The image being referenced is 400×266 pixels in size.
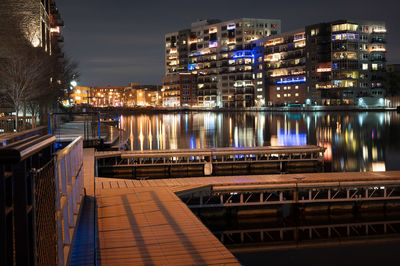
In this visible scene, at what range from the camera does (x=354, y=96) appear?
149875mm

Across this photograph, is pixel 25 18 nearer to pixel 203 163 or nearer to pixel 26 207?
pixel 203 163

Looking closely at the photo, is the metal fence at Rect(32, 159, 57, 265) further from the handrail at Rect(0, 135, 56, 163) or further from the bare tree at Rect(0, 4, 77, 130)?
the bare tree at Rect(0, 4, 77, 130)

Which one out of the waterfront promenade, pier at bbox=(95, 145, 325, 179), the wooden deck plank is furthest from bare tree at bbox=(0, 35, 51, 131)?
the wooden deck plank

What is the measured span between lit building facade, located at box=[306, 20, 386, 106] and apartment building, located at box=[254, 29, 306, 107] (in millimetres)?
7341

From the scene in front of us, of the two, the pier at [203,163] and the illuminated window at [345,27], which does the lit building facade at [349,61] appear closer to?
the illuminated window at [345,27]

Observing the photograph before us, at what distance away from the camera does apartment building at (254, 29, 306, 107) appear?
163 m

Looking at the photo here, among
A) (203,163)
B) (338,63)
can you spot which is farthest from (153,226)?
(338,63)

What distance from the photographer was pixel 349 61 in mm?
146875

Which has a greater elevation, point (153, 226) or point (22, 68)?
point (22, 68)

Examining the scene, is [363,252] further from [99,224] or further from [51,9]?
[51,9]

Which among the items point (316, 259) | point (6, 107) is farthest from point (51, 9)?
point (316, 259)

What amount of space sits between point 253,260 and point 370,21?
154 meters

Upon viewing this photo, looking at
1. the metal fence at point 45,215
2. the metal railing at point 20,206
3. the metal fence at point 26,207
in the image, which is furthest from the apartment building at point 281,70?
the metal railing at point 20,206

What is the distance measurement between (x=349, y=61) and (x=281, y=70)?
31226 mm
